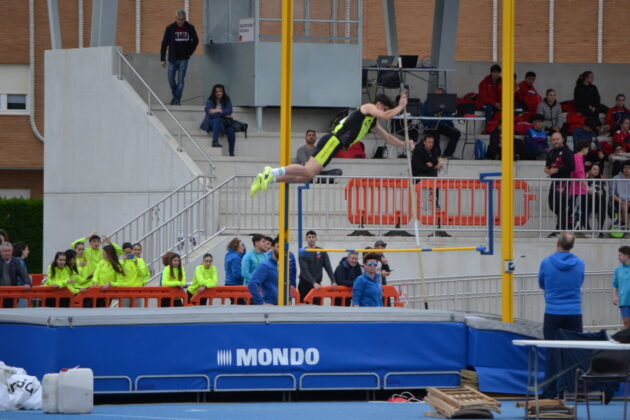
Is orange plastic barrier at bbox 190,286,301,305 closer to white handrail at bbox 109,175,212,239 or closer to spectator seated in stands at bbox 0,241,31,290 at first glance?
spectator seated in stands at bbox 0,241,31,290

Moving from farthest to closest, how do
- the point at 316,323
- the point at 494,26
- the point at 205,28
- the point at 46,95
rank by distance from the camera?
1. the point at 494,26
2. the point at 205,28
3. the point at 46,95
4. the point at 316,323

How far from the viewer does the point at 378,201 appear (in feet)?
69.3

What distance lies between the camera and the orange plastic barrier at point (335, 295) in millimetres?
17938

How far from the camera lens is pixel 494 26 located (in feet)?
139

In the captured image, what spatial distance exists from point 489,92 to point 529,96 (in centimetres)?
91

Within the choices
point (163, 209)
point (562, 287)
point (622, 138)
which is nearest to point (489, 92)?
point (622, 138)

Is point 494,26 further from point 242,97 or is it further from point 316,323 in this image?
point 316,323

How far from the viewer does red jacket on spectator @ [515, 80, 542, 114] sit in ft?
88.6

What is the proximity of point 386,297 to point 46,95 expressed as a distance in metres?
10.2

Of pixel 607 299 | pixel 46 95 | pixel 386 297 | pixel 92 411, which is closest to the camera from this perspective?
pixel 92 411

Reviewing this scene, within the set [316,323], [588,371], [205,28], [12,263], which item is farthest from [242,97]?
[588,371]

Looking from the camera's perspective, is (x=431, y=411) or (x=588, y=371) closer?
(x=588, y=371)

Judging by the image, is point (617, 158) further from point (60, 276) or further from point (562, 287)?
point (562, 287)

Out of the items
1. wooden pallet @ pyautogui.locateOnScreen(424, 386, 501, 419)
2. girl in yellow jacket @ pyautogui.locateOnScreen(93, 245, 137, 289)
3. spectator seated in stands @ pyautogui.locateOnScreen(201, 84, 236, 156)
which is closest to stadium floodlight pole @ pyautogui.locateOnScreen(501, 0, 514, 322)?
wooden pallet @ pyautogui.locateOnScreen(424, 386, 501, 419)
